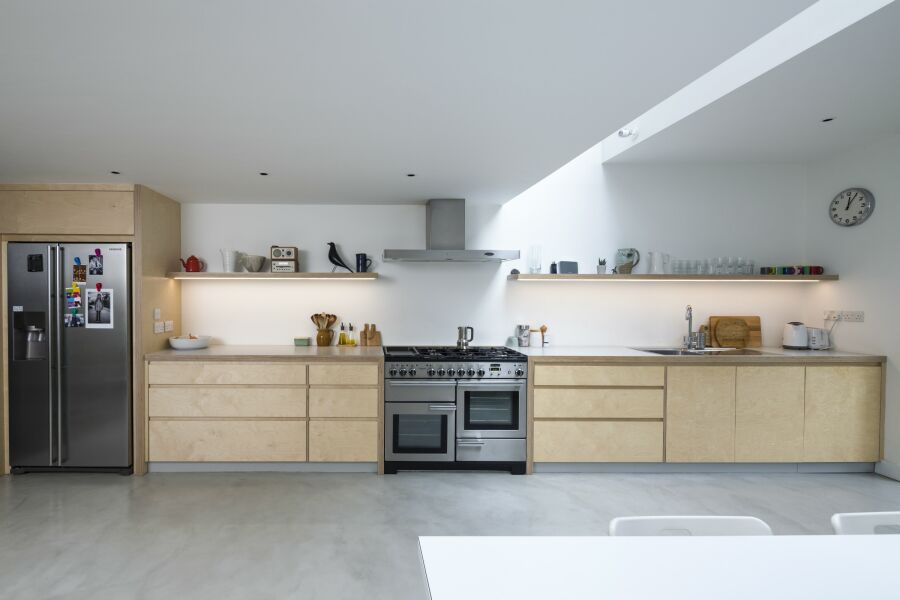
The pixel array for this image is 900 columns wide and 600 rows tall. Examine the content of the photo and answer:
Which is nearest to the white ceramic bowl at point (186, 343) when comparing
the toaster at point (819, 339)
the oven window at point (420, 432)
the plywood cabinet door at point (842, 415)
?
the oven window at point (420, 432)

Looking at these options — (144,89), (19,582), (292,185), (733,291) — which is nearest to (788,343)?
(733,291)

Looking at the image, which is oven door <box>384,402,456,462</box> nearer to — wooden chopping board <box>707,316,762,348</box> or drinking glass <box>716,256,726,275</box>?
wooden chopping board <box>707,316,762,348</box>

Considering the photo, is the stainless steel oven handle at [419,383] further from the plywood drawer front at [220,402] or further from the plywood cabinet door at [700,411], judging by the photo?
the plywood cabinet door at [700,411]

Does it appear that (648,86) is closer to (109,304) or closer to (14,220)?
(109,304)

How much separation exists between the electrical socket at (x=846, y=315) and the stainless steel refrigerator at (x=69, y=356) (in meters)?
5.66

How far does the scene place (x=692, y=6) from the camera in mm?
1571

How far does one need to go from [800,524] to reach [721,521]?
7.30 ft

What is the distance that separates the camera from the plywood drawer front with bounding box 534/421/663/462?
392 cm

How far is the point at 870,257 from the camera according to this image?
396 centimetres

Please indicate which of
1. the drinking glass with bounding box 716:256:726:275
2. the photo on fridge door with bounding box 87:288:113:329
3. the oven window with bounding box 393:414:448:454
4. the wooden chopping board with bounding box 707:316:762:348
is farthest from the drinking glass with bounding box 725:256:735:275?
the photo on fridge door with bounding box 87:288:113:329

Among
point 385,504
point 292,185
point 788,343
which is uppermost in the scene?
point 292,185

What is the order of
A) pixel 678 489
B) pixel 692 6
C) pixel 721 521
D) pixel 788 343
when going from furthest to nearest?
pixel 788 343, pixel 678 489, pixel 692 6, pixel 721 521

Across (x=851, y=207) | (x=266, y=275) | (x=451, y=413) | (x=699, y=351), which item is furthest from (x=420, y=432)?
(x=851, y=207)

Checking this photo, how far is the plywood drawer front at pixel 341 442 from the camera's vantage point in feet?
13.0
